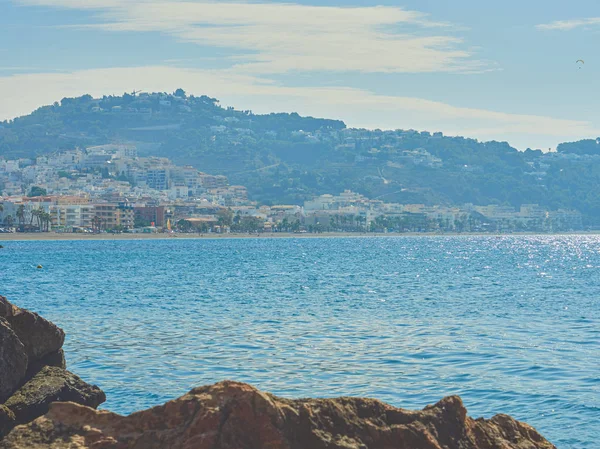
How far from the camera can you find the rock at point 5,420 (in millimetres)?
9852

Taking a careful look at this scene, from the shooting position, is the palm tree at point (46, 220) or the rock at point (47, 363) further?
the palm tree at point (46, 220)

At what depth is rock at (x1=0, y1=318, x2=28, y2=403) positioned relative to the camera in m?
10.6

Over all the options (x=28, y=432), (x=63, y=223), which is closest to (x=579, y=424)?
(x=28, y=432)

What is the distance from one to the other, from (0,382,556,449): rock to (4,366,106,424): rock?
3.28 metres

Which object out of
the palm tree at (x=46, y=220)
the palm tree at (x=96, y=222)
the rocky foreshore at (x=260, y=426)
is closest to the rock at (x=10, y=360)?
the rocky foreshore at (x=260, y=426)

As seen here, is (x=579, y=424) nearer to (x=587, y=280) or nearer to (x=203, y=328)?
(x=203, y=328)

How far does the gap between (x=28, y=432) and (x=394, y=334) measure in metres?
17.5

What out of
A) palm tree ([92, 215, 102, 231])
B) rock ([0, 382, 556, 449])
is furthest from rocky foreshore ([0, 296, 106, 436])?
palm tree ([92, 215, 102, 231])

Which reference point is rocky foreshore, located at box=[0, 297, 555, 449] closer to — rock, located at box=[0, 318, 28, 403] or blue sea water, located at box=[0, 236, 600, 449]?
rock, located at box=[0, 318, 28, 403]

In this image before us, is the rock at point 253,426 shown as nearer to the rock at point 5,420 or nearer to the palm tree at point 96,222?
the rock at point 5,420

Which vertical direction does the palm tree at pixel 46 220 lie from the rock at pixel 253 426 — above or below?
below

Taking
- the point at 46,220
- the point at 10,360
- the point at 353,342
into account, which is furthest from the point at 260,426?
the point at 46,220

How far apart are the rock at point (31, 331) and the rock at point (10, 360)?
788 millimetres

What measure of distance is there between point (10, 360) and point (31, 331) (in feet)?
4.26
